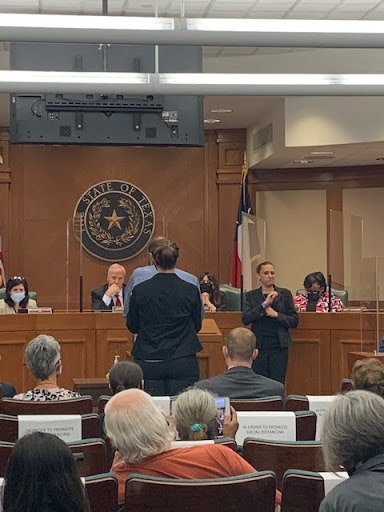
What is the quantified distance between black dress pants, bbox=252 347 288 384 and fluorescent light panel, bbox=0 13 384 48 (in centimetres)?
458

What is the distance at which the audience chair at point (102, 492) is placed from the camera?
9.71 feet

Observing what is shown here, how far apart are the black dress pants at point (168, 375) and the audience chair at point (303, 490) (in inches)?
130

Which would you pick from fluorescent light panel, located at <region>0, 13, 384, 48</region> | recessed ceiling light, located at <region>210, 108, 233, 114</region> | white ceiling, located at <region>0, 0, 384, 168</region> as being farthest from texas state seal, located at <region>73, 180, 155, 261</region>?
fluorescent light panel, located at <region>0, 13, 384, 48</region>

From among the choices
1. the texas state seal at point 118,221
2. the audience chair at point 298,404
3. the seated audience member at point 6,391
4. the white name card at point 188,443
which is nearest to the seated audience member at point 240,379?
the audience chair at point 298,404

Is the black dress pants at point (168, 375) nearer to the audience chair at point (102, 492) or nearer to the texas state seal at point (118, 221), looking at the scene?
the audience chair at point (102, 492)

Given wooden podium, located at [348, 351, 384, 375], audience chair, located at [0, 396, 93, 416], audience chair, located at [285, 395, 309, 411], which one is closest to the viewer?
audience chair, located at [0, 396, 93, 416]

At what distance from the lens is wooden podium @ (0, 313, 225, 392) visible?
8891 millimetres

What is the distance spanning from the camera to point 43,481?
2295 millimetres

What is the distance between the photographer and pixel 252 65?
10.7 metres

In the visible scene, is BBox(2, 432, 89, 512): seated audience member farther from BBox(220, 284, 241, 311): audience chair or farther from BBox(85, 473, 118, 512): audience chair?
BBox(220, 284, 241, 311): audience chair

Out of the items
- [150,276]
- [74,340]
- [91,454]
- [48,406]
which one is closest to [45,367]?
[48,406]

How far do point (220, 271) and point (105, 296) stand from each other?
422 centimetres

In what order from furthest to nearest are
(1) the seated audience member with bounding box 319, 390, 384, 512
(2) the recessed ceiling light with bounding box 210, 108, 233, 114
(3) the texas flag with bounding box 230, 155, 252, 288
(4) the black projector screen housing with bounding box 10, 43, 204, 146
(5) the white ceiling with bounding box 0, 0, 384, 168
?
(3) the texas flag with bounding box 230, 155, 252, 288 → (2) the recessed ceiling light with bounding box 210, 108, 233, 114 → (5) the white ceiling with bounding box 0, 0, 384, 168 → (4) the black projector screen housing with bounding box 10, 43, 204, 146 → (1) the seated audience member with bounding box 319, 390, 384, 512

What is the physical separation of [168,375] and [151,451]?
308 centimetres
